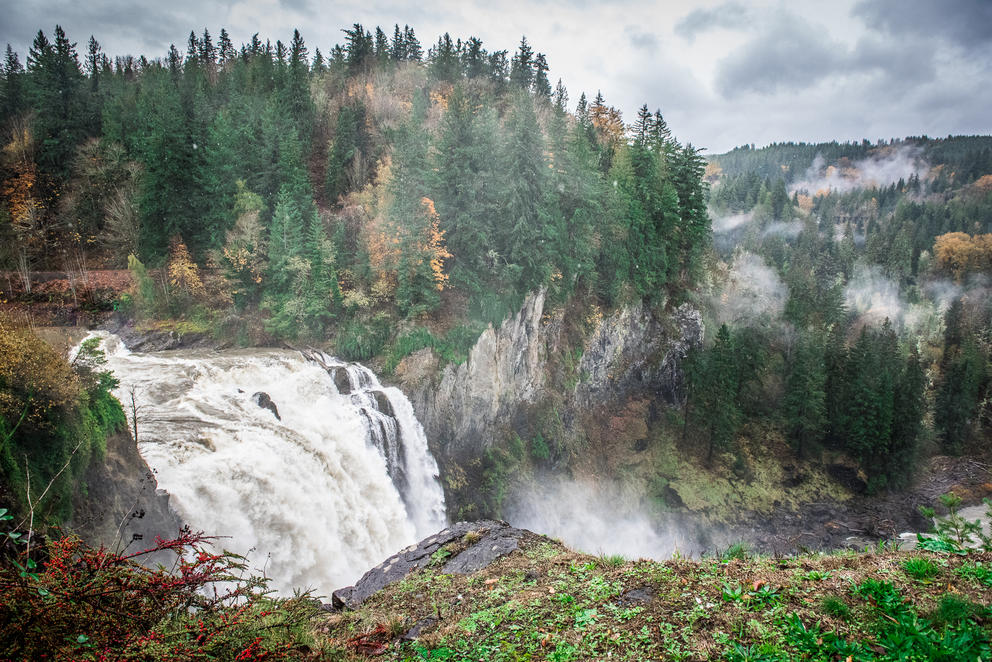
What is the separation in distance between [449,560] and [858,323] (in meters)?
85.2

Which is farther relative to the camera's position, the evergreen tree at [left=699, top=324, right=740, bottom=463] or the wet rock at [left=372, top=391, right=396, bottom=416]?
the evergreen tree at [left=699, top=324, right=740, bottom=463]

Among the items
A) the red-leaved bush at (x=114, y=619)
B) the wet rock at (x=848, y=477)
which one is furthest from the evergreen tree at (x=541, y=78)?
the red-leaved bush at (x=114, y=619)

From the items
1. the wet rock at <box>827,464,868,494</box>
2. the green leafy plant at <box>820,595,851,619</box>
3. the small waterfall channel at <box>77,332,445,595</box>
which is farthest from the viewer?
the wet rock at <box>827,464,868,494</box>

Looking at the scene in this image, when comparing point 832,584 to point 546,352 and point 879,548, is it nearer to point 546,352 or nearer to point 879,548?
point 879,548

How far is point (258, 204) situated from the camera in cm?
2648

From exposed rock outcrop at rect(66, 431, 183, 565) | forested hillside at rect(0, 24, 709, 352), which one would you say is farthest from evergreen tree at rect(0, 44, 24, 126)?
exposed rock outcrop at rect(66, 431, 183, 565)

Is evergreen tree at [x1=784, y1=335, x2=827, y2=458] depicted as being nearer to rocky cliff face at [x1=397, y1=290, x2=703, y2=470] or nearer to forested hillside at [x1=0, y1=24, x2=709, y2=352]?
rocky cliff face at [x1=397, y1=290, x2=703, y2=470]

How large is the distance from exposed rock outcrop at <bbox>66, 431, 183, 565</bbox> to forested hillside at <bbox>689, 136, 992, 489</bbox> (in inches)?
1346

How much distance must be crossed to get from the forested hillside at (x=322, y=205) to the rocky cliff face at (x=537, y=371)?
1783 millimetres

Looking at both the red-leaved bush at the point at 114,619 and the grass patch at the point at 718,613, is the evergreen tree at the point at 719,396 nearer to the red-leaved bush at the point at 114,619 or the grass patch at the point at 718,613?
the grass patch at the point at 718,613

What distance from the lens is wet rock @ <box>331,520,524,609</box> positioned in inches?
368

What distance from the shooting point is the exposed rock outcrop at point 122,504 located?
411 inches

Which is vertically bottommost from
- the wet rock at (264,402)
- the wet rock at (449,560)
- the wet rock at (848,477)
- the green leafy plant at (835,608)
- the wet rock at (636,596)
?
the wet rock at (848,477)

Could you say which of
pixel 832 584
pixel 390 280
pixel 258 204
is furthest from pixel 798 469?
pixel 258 204
